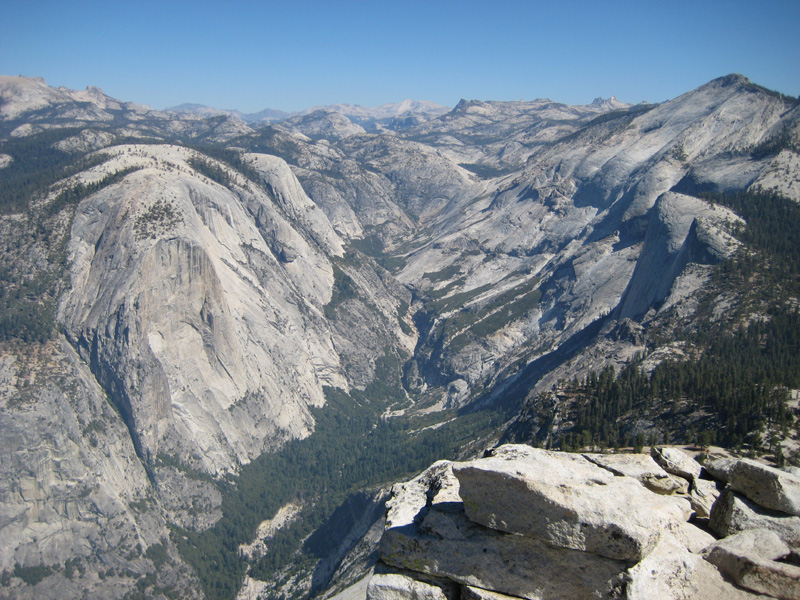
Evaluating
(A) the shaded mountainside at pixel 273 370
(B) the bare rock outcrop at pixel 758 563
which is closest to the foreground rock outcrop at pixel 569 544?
(B) the bare rock outcrop at pixel 758 563

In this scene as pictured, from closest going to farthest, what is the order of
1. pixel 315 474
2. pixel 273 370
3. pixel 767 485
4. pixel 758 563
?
pixel 758 563 < pixel 767 485 < pixel 315 474 < pixel 273 370

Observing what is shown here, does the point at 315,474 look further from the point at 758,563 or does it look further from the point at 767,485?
the point at 758,563

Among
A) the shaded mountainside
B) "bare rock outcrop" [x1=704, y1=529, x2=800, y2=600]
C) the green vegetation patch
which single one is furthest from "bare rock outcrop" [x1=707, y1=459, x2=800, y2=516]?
the green vegetation patch

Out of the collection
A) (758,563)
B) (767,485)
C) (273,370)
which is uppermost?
(767,485)

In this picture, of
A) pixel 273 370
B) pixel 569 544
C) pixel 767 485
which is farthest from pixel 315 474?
pixel 569 544

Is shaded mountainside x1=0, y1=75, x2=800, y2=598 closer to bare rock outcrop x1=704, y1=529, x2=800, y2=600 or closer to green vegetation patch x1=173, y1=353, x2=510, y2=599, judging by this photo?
green vegetation patch x1=173, y1=353, x2=510, y2=599

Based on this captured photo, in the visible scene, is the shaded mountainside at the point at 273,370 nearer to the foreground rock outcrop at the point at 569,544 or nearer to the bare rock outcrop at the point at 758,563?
the bare rock outcrop at the point at 758,563

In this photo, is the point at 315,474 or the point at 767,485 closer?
the point at 767,485
